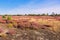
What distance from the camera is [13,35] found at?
2673 centimetres

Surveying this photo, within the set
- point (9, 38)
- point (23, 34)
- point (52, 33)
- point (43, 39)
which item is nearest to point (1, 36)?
point (9, 38)

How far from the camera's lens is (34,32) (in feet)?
93.4

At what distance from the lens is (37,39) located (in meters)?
25.9

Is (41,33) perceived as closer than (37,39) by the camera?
No

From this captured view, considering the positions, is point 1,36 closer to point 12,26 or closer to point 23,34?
point 23,34

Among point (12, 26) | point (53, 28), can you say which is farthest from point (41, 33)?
point (12, 26)

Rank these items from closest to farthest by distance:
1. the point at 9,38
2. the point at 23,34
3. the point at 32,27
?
1. the point at 9,38
2. the point at 23,34
3. the point at 32,27

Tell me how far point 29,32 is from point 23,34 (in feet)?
3.68

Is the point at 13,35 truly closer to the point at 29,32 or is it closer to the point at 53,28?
the point at 29,32

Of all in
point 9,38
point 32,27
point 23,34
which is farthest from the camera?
point 32,27

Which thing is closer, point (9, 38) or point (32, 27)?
point (9, 38)

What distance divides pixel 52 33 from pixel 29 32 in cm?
304

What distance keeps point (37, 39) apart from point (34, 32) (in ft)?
8.72

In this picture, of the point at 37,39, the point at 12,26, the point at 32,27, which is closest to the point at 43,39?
the point at 37,39
